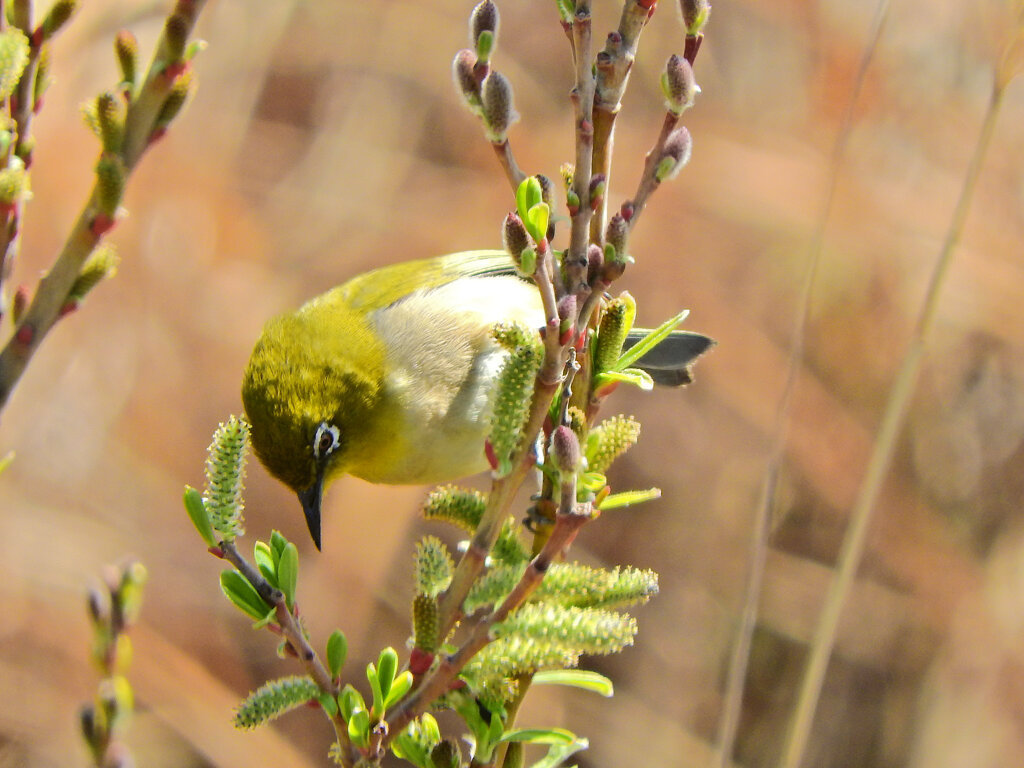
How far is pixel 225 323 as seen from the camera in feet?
13.7

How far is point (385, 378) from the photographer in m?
2.23

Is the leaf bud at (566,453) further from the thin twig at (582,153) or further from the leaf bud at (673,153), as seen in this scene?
the leaf bud at (673,153)

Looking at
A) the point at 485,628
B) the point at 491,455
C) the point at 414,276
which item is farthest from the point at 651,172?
the point at 414,276

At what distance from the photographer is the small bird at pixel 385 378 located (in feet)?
6.37

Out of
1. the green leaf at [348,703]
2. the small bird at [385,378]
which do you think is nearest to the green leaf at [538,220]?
the green leaf at [348,703]

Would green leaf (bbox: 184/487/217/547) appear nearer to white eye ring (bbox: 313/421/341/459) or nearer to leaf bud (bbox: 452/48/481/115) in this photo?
leaf bud (bbox: 452/48/481/115)

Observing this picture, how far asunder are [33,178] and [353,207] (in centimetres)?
138

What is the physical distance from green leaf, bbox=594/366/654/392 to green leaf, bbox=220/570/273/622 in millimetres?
411

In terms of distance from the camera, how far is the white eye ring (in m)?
1.96

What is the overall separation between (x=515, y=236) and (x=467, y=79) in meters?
0.19

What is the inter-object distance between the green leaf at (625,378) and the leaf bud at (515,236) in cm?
21

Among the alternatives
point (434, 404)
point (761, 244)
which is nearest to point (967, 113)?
point (761, 244)

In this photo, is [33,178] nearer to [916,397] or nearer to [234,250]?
[234,250]

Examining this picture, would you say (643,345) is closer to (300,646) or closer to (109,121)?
(300,646)
